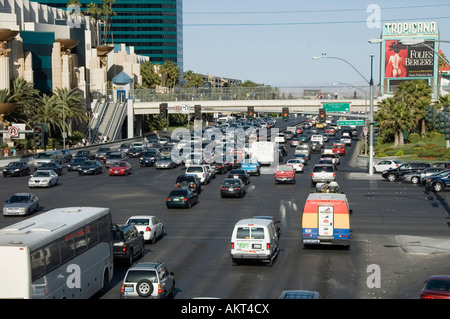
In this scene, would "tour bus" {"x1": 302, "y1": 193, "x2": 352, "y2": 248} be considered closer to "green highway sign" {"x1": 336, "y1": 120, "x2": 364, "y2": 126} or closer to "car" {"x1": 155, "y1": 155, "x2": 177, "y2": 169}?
"green highway sign" {"x1": 336, "y1": 120, "x2": 364, "y2": 126}

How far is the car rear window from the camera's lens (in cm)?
2459

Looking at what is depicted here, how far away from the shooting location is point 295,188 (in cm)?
4988

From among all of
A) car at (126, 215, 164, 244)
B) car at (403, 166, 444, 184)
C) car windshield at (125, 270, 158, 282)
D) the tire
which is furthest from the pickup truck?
car windshield at (125, 270, 158, 282)

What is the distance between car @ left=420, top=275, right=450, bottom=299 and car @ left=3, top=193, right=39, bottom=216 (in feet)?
85.9

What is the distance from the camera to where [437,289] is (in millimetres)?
17812

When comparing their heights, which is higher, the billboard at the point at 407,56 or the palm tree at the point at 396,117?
the billboard at the point at 407,56

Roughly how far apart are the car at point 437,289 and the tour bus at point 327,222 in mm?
8824

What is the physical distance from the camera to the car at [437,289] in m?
17.6

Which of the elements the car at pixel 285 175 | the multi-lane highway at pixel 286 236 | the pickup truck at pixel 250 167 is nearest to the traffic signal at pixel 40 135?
the multi-lane highway at pixel 286 236

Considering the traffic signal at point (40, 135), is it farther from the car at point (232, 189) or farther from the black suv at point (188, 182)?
the car at point (232, 189)

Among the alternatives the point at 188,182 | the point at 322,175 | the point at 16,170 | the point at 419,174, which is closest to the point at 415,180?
the point at 419,174

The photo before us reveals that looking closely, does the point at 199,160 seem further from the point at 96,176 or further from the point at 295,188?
the point at 295,188

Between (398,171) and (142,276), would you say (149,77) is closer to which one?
(398,171)
